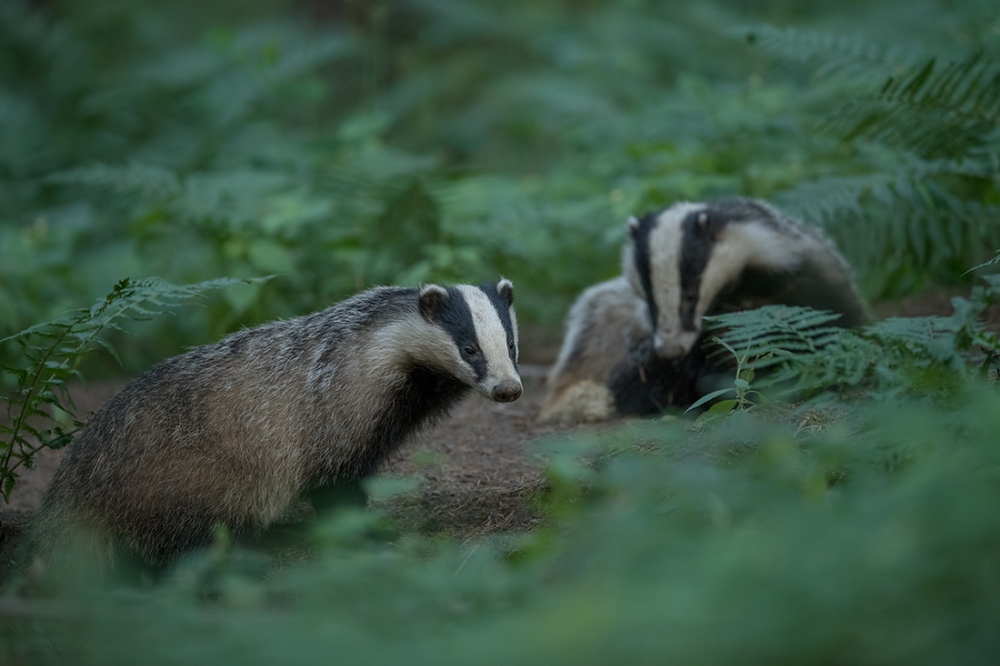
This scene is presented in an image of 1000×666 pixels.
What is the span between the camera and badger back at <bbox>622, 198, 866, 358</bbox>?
226 inches

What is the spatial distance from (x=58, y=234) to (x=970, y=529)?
794cm

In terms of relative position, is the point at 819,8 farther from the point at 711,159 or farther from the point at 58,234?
the point at 58,234

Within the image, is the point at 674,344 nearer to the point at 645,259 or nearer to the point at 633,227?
the point at 645,259

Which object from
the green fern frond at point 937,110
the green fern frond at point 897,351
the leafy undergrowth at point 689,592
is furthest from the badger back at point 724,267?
the leafy undergrowth at point 689,592

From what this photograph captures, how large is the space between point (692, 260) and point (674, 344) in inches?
18.9

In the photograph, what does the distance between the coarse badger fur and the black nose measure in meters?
1.51

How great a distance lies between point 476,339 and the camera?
4512mm

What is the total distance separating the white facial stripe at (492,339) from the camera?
447cm

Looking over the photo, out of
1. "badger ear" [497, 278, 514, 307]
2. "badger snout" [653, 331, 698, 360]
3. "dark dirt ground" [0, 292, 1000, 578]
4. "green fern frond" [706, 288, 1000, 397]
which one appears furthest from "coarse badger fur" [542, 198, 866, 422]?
"badger ear" [497, 278, 514, 307]

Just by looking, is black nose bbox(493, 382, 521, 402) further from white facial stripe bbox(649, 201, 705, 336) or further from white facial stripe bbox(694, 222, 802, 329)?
white facial stripe bbox(694, 222, 802, 329)

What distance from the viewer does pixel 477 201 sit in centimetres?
826

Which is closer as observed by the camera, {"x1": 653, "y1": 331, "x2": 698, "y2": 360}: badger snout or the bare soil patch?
the bare soil patch

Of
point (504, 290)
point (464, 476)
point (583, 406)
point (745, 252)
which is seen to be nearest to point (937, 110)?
point (745, 252)

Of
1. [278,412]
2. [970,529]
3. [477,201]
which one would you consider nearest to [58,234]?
[477,201]
